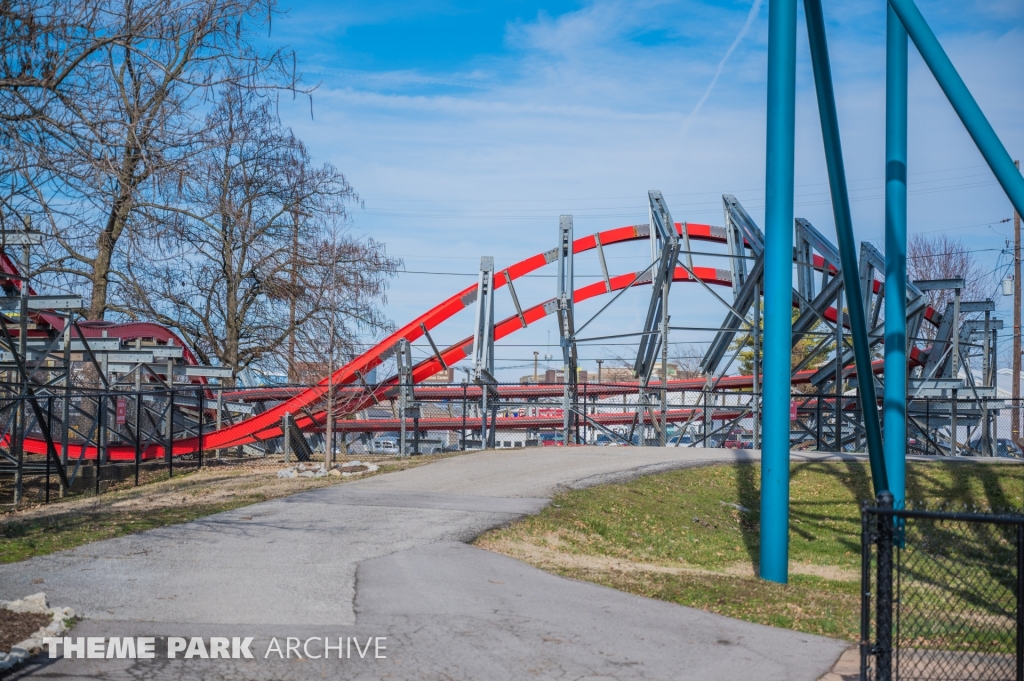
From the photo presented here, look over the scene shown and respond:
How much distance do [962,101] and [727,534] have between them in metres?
7.34

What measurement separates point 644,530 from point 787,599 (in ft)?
15.5

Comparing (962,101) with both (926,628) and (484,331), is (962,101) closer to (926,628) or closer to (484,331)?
(926,628)

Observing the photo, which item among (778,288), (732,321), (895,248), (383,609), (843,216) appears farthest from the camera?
(732,321)

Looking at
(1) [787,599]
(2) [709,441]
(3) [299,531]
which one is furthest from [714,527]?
(2) [709,441]

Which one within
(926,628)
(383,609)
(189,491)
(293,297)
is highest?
(293,297)

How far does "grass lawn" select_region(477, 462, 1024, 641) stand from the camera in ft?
30.3

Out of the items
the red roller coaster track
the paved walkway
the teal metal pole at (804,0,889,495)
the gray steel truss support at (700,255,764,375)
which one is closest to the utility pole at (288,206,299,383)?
the red roller coaster track

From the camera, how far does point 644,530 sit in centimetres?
1399

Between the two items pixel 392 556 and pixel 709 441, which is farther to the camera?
pixel 709 441

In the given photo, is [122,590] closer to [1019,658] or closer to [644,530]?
[1019,658]

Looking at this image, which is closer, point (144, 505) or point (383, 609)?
point (383, 609)

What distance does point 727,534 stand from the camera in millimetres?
14695

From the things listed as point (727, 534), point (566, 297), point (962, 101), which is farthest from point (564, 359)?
point (962, 101)

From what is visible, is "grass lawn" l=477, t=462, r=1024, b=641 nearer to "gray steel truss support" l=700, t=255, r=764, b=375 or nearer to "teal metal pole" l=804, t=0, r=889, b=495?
"teal metal pole" l=804, t=0, r=889, b=495
